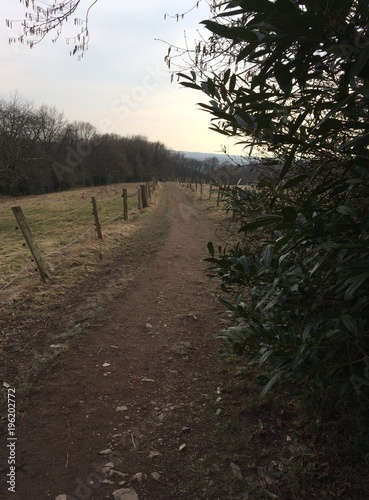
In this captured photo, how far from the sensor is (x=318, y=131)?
1.11 meters

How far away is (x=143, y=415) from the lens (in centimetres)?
311

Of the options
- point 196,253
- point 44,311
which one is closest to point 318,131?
point 44,311

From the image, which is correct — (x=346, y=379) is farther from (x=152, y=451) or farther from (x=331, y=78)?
(x=152, y=451)

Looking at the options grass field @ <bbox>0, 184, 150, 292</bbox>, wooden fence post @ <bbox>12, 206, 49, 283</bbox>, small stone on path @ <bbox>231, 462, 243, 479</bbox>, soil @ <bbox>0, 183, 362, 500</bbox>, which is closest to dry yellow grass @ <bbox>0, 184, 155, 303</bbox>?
grass field @ <bbox>0, 184, 150, 292</bbox>

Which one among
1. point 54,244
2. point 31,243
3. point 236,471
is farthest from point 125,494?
point 54,244

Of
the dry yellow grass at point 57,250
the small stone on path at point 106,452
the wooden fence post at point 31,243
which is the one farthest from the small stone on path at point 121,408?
the wooden fence post at point 31,243

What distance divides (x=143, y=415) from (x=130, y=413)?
0.13 m

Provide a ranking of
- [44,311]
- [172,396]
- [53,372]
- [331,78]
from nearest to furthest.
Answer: [331,78] → [172,396] → [53,372] → [44,311]

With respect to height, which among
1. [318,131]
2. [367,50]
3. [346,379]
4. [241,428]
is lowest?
[241,428]

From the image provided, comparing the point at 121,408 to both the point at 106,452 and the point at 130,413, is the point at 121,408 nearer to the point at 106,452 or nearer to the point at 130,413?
the point at 130,413

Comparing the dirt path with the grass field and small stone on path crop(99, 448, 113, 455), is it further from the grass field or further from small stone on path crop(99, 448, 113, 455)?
the grass field

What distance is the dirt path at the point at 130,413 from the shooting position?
2.42 meters

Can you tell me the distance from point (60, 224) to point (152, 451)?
14922mm

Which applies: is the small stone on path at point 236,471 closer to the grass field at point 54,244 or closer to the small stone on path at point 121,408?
the small stone on path at point 121,408
